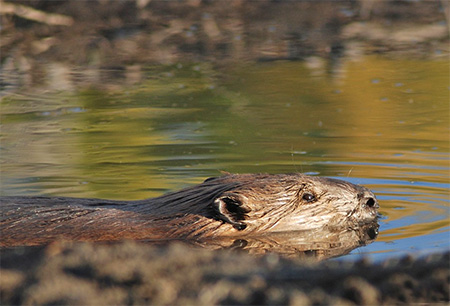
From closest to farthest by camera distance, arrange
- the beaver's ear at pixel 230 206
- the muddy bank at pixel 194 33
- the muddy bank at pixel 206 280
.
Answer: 1. the muddy bank at pixel 206 280
2. the beaver's ear at pixel 230 206
3. the muddy bank at pixel 194 33

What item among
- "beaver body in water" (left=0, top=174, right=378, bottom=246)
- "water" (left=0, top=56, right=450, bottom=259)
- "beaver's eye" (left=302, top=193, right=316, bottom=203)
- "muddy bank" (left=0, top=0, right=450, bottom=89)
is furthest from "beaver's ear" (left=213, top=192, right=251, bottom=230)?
"muddy bank" (left=0, top=0, right=450, bottom=89)

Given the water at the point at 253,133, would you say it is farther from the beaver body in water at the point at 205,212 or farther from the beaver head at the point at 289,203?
the beaver body in water at the point at 205,212

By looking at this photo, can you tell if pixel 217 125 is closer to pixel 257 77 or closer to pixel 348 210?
pixel 257 77

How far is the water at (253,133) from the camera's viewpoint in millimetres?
5922

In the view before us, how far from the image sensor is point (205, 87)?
9664 millimetres

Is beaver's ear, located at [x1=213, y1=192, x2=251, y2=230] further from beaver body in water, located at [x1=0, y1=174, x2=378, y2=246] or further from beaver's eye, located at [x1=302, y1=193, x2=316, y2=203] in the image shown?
beaver's eye, located at [x1=302, y1=193, x2=316, y2=203]

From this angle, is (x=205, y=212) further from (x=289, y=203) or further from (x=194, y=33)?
(x=194, y=33)

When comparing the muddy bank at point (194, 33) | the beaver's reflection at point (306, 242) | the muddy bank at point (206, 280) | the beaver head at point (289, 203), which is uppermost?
the muddy bank at point (206, 280)

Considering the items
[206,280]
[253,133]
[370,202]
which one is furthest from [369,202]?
[206,280]

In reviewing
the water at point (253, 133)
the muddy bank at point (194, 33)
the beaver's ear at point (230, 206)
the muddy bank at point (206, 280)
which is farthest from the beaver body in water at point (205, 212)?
the muddy bank at point (194, 33)

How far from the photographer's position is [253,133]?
25.0ft

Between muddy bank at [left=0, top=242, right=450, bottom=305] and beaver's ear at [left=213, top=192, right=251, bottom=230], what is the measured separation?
1.92m

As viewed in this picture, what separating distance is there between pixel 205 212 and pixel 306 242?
603mm

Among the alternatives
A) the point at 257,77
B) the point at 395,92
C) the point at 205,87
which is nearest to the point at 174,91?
the point at 205,87
